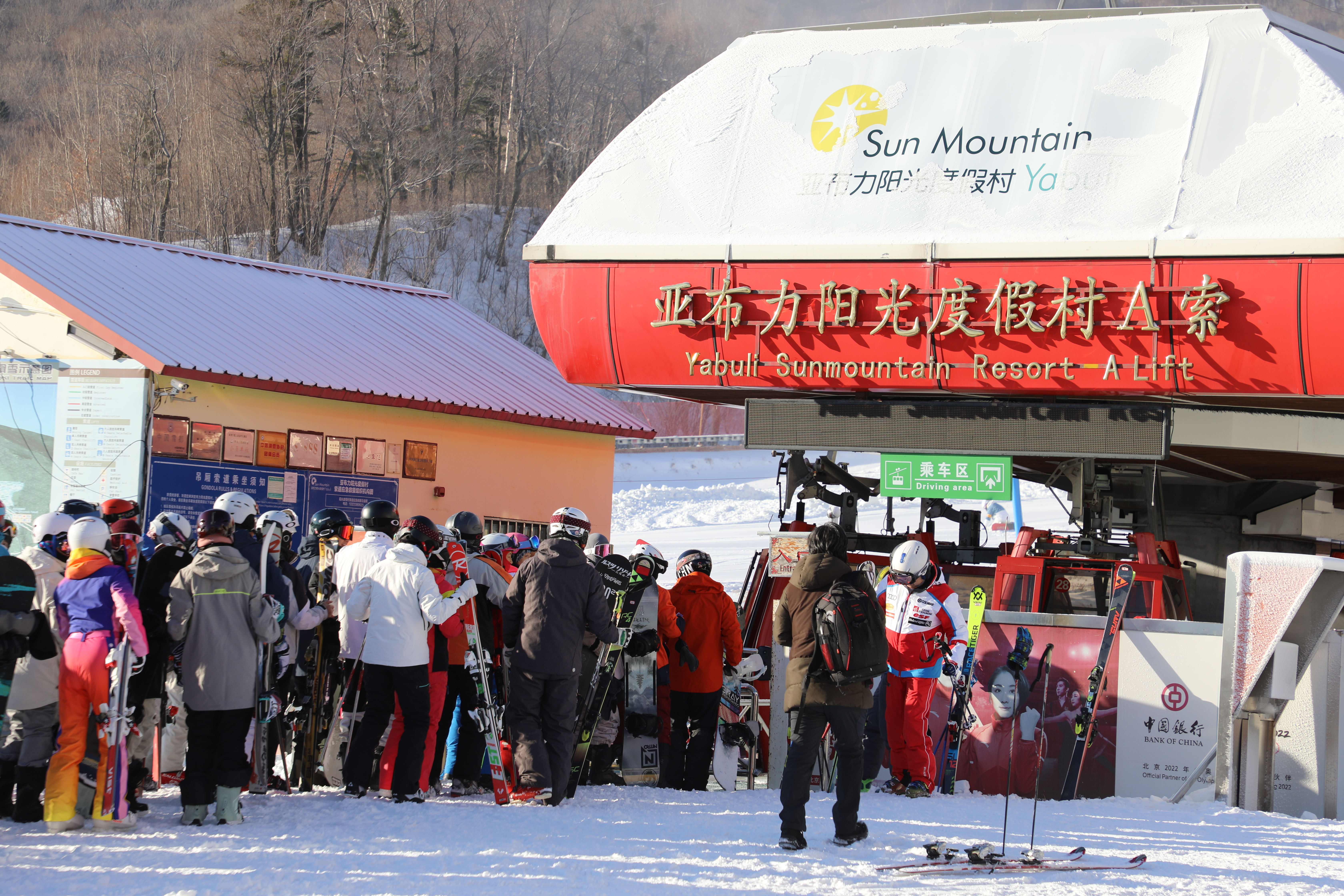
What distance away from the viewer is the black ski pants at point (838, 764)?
6730 millimetres

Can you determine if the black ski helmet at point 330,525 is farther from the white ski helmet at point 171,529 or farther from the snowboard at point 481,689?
the snowboard at point 481,689

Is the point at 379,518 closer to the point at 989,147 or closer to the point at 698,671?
the point at 698,671

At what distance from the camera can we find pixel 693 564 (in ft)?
31.4

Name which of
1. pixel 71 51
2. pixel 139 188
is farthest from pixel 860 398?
pixel 71 51

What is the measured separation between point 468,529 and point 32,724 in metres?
2.95

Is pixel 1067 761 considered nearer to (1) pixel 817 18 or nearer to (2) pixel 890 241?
(2) pixel 890 241

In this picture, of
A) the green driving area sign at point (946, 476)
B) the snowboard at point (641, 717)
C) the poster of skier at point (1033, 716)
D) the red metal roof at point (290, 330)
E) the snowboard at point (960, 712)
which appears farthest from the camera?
the red metal roof at point (290, 330)

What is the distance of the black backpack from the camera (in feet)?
22.1

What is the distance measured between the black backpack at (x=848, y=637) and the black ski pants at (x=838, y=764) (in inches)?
7.9

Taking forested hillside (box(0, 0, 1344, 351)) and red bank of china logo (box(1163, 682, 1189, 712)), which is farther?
forested hillside (box(0, 0, 1344, 351))

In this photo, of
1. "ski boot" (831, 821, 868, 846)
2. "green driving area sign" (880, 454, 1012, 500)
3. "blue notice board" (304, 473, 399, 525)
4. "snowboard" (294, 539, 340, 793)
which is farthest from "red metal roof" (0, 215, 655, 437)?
"ski boot" (831, 821, 868, 846)

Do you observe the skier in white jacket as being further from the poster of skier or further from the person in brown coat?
the poster of skier

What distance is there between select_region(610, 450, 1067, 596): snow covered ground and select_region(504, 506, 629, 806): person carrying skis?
19.1 meters

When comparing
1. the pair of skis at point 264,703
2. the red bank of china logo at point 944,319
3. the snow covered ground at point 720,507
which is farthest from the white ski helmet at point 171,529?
the snow covered ground at point 720,507
